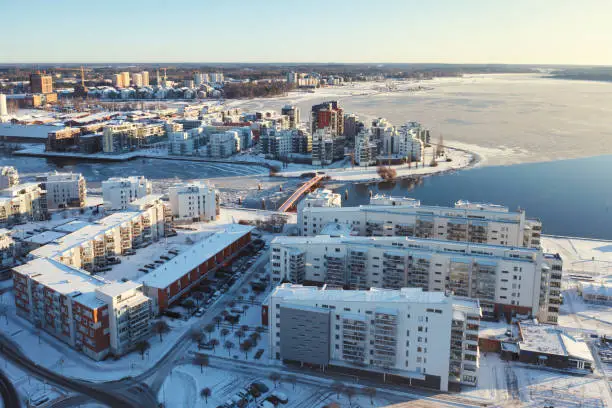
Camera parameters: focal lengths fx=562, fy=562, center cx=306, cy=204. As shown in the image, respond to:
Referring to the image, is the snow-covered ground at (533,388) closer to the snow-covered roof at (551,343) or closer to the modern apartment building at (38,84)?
the snow-covered roof at (551,343)

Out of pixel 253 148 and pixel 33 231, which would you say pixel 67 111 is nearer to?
pixel 253 148

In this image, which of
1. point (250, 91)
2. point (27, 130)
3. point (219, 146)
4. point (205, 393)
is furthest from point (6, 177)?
point (250, 91)

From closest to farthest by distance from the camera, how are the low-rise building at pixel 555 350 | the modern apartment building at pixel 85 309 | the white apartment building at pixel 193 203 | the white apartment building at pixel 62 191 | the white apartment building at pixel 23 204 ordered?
the low-rise building at pixel 555 350
the modern apartment building at pixel 85 309
the white apartment building at pixel 23 204
the white apartment building at pixel 193 203
the white apartment building at pixel 62 191

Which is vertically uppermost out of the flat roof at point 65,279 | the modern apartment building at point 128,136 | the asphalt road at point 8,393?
the modern apartment building at point 128,136

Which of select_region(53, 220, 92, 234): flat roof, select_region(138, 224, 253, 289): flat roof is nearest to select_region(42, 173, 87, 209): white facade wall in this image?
select_region(53, 220, 92, 234): flat roof

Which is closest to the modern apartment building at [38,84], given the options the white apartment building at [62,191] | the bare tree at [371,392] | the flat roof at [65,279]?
the white apartment building at [62,191]

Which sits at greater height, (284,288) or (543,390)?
(284,288)

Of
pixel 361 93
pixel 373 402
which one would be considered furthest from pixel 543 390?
pixel 361 93
